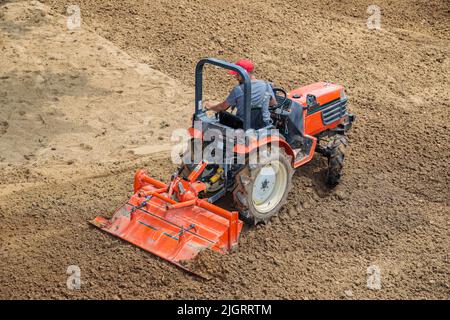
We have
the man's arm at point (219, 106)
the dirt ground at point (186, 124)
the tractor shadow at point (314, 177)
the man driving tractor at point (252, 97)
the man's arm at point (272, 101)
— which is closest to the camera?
the dirt ground at point (186, 124)

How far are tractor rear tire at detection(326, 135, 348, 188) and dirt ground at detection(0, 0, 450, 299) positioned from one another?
23 cm

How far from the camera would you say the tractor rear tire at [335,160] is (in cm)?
870

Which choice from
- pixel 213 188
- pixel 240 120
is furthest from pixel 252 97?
pixel 213 188

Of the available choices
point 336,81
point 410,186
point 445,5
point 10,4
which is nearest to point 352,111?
point 336,81

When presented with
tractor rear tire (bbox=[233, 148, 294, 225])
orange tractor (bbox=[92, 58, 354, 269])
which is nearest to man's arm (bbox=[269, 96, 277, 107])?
orange tractor (bbox=[92, 58, 354, 269])

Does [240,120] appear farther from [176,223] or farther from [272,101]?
[176,223]

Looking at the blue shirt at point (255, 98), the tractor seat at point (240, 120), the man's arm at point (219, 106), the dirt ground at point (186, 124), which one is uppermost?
the blue shirt at point (255, 98)

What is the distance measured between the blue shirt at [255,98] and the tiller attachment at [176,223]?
0.76m

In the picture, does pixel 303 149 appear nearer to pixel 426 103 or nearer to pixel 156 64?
pixel 426 103

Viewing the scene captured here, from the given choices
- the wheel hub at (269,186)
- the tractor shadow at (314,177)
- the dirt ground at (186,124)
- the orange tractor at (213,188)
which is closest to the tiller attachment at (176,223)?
the orange tractor at (213,188)

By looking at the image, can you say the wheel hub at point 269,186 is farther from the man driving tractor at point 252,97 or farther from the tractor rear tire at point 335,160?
the tractor rear tire at point 335,160

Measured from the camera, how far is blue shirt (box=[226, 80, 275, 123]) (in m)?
7.61

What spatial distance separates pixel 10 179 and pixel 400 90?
6550 mm

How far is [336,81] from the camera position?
1184 centimetres
